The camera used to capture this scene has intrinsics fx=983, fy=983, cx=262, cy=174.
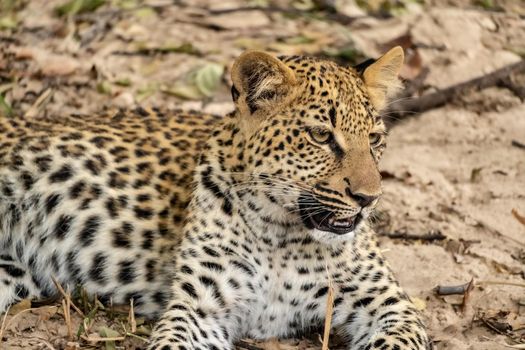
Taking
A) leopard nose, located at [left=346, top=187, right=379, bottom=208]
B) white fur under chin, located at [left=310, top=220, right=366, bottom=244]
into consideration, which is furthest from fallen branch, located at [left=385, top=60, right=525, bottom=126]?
leopard nose, located at [left=346, top=187, right=379, bottom=208]

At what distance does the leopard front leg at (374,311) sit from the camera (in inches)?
254

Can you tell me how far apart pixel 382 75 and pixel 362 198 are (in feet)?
3.58

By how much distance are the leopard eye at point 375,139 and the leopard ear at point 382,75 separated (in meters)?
0.23

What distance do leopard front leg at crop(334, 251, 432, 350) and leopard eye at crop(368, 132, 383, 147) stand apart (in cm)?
89

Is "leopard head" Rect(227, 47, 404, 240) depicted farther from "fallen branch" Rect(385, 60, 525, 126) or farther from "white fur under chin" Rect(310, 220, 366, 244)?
"fallen branch" Rect(385, 60, 525, 126)

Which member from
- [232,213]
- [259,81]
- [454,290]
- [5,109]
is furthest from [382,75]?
[5,109]

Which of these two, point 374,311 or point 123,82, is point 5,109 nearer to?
point 123,82

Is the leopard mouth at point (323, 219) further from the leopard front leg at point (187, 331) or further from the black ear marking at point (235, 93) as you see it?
the leopard front leg at point (187, 331)

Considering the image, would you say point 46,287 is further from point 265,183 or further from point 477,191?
point 477,191

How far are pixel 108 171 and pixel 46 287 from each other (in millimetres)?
968

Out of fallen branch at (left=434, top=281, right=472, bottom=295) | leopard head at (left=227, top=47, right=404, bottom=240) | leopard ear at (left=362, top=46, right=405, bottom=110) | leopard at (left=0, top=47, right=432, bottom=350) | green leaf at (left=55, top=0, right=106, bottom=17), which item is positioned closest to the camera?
leopard head at (left=227, top=47, right=404, bottom=240)

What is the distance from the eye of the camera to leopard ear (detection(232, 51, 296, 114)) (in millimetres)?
6117

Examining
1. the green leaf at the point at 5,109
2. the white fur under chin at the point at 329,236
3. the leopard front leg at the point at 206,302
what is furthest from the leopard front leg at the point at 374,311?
the green leaf at the point at 5,109

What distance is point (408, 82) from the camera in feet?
34.5
